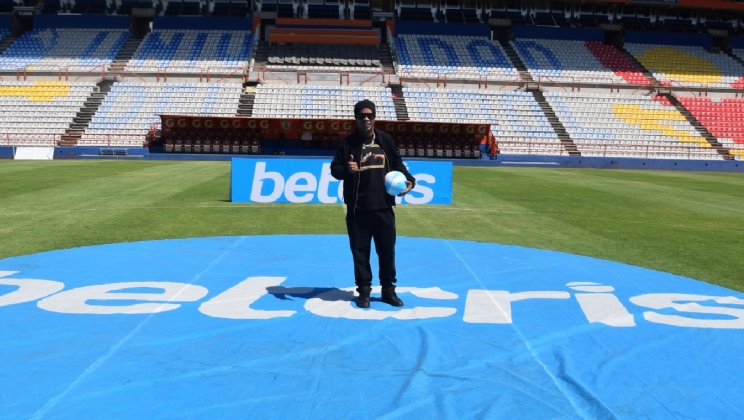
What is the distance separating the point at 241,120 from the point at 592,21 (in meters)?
33.1

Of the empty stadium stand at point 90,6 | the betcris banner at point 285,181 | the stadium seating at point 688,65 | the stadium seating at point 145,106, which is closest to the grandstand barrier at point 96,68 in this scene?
the stadium seating at point 145,106

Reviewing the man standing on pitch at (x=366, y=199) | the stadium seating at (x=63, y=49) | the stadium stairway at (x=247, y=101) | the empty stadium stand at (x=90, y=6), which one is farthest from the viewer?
the empty stadium stand at (x=90, y=6)

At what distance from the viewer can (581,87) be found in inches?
1914

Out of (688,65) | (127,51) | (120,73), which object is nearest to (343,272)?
(120,73)

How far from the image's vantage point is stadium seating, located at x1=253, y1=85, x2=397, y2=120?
4219cm

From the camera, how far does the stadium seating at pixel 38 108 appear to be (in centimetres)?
3928

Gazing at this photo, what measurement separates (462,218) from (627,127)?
1311 inches

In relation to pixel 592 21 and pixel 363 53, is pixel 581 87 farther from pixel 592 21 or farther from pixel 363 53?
pixel 363 53

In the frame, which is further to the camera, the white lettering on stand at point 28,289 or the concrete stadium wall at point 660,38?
the concrete stadium wall at point 660,38

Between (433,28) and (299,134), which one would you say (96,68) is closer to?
(299,134)

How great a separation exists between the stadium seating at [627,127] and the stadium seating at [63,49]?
3263 centimetres

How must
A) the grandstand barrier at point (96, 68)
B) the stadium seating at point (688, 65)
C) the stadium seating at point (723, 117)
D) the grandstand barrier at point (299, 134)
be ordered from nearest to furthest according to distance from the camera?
the grandstand barrier at point (299, 134) → the stadium seating at point (723, 117) → the grandstand barrier at point (96, 68) → the stadium seating at point (688, 65)

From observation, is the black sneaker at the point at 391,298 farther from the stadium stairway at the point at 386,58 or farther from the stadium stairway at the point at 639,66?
the stadium stairway at the point at 639,66

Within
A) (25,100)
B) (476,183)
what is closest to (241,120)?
(25,100)
